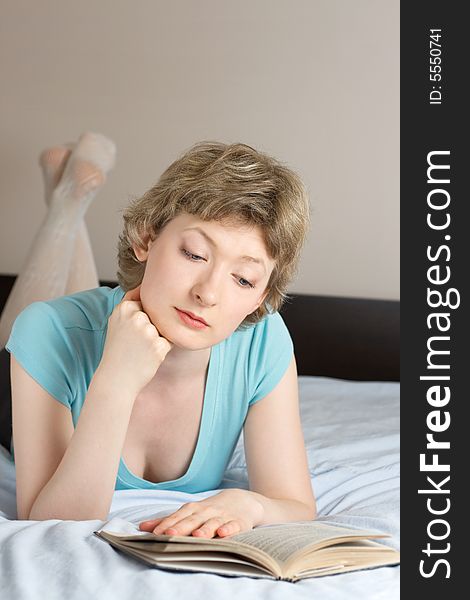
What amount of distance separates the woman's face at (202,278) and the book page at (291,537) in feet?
1.02

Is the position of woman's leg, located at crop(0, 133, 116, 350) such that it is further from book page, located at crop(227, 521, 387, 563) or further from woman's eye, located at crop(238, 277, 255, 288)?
book page, located at crop(227, 521, 387, 563)

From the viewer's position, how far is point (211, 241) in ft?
3.97

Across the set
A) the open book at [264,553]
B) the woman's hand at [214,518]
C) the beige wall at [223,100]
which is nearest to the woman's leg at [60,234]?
the beige wall at [223,100]

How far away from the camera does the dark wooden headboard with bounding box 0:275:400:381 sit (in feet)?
9.28

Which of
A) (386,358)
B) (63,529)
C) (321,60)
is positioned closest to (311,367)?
(386,358)

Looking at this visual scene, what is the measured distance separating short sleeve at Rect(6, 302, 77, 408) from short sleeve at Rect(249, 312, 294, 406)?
11.6 inches

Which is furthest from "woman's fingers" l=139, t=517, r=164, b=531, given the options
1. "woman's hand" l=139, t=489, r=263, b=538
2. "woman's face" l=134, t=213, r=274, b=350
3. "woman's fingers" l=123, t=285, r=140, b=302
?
"woman's fingers" l=123, t=285, r=140, b=302

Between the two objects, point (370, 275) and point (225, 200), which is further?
point (370, 275)

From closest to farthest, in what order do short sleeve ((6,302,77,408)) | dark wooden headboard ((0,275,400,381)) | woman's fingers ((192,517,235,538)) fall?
woman's fingers ((192,517,235,538)) < short sleeve ((6,302,77,408)) < dark wooden headboard ((0,275,400,381))

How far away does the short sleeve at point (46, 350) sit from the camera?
1.30 m

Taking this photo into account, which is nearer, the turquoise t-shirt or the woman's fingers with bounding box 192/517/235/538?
the woman's fingers with bounding box 192/517/235/538

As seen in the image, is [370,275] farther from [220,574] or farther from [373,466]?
[220,574]

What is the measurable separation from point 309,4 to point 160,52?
1.69 feet

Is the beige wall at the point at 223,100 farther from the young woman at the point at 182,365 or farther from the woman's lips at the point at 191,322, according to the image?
the woman's lips at the point at 191,322
